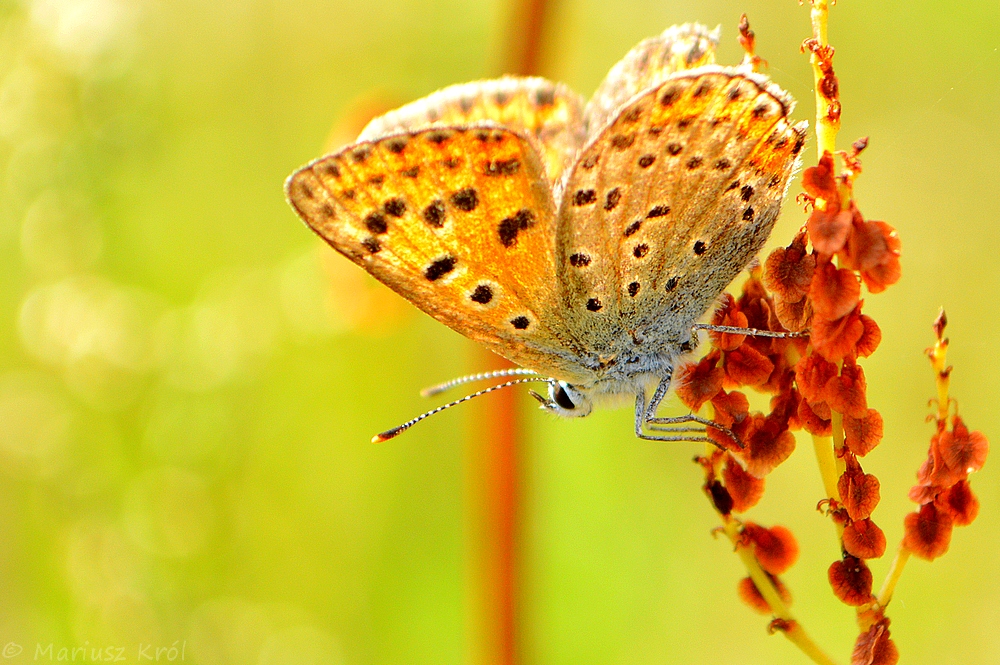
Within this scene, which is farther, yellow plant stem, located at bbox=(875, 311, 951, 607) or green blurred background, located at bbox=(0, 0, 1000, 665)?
green blurred background, located at bbox=(0, 0, 1000, 665)

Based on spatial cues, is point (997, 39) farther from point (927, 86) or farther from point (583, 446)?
point (583, 446)

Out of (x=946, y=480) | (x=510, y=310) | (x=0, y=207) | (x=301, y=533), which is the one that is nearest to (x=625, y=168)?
(x=510, y=310)

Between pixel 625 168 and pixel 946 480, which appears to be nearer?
pixel 946 480

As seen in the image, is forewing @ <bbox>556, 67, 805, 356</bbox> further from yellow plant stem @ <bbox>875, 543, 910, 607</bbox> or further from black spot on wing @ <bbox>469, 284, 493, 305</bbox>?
→ yellow plant stem @ <bbox>875, 543, 910, 607</bbox>

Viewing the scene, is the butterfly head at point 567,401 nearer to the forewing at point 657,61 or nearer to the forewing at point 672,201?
the forewing at point 672,201

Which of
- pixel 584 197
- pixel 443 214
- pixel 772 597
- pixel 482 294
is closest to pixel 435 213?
pixel 443 214

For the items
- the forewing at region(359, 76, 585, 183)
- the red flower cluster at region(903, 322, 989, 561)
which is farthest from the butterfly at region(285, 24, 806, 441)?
the red flower cluster at region(903, 322, 989, 561)

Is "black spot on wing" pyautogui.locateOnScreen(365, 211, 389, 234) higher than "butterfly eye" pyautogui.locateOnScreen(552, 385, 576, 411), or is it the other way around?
"black spot on wing" pyautogui.locateOnScreen(365, 211, 389, 234)
